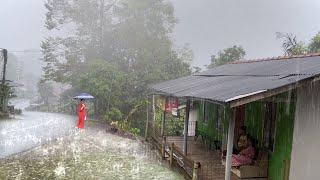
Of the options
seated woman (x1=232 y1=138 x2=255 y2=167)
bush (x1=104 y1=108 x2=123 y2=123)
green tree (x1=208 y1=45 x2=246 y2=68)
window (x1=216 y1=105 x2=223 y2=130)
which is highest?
green tree (x1=208 y1=45 x2=246 y2=68)

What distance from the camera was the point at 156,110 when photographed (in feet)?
88.2

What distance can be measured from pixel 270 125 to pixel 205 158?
11.5 ft

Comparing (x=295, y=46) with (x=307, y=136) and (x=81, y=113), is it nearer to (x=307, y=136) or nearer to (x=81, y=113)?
(x=81, y=113)

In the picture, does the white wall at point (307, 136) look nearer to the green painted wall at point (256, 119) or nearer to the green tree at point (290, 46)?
the green painted wall at point (256, 119)

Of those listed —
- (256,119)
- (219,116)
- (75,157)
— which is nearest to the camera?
(256,119)

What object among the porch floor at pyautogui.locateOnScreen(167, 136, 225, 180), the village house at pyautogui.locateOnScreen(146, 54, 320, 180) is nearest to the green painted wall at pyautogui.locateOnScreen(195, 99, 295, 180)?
the village house at pyautogui.locateOnScreen(146, 54, 320, 180)

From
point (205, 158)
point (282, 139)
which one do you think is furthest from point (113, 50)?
point (282, 139)

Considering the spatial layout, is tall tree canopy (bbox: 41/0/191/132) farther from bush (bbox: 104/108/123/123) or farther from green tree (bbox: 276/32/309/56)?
green tree (bbox: 276/32/309/56)

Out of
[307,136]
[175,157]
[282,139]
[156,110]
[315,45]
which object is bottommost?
[175,157]

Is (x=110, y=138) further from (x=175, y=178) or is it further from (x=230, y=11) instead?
(x=230, y=11)

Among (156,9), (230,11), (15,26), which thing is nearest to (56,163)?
(156,9)

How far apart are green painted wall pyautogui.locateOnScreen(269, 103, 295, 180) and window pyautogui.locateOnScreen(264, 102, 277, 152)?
0.24 metres

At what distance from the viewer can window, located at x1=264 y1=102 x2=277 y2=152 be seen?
37.1 feet

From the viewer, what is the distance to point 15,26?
198500 millimetres
